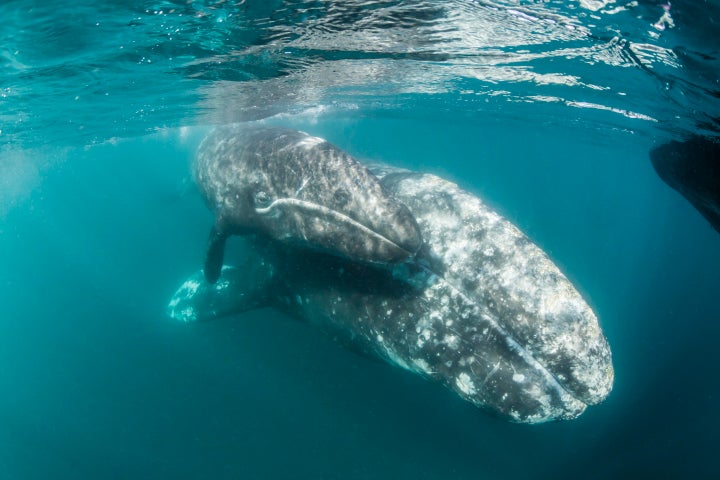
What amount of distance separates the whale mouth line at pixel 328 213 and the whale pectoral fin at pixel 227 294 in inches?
114

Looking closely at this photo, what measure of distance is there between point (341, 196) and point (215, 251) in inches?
164

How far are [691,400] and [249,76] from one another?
27928 millimetres

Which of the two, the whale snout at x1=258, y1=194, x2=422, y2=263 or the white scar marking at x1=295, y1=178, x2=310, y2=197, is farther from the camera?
the white scar marking at x1=295, y1=178, x2=310, y2=197

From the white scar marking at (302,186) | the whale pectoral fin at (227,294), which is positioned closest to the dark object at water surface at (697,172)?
the white scar marking at (302,186)

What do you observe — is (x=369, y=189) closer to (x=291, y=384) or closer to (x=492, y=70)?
(x=492, y=70)

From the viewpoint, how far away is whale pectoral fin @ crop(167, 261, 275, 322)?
970cm

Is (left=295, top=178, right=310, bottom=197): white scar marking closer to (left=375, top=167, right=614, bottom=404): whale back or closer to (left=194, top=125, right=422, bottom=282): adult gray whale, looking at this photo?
(left=194, top=125, right=422, bottom=282): adult gray whale

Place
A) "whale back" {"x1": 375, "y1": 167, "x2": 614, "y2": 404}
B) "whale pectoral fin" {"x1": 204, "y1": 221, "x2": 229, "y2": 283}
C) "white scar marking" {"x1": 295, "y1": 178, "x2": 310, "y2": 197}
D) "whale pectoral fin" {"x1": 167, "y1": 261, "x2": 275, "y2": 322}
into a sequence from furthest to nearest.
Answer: "whale pectoral fin" {"x1": 167, "y1": 261, "x2": 275, "y2": 322} < "whale pectoral fin" {"x1": 204, "y1": 221, "x2": 229, "y2": 283} < "white scar marking" {"x1": 295, "y1": 178, "x2": 310, "y2": 197} < "whale back" {"x1": 375, "y1": 167, "x2": 614, "y2": 404}

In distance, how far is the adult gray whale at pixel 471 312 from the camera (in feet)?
18.7

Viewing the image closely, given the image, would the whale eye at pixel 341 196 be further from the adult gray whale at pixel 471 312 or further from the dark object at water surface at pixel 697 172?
the dark object at water surface at pixel 697 172

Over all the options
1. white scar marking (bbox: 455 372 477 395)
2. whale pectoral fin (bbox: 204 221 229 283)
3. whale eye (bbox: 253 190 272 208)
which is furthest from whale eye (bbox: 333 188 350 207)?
whale pectoral fin (bbox: 204 221 229 283)

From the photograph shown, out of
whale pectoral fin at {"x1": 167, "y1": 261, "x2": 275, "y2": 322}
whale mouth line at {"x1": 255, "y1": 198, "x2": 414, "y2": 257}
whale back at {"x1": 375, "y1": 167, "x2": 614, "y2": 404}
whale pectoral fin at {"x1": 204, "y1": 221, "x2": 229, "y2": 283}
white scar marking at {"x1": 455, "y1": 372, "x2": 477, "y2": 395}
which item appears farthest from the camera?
whale pectoral fin at {"x1": 167, "y1": 261, "x2": 275, "y2": 322}

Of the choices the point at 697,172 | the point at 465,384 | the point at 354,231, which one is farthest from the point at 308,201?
the point at 697,172

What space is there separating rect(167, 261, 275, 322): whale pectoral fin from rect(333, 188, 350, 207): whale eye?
4036 mm
